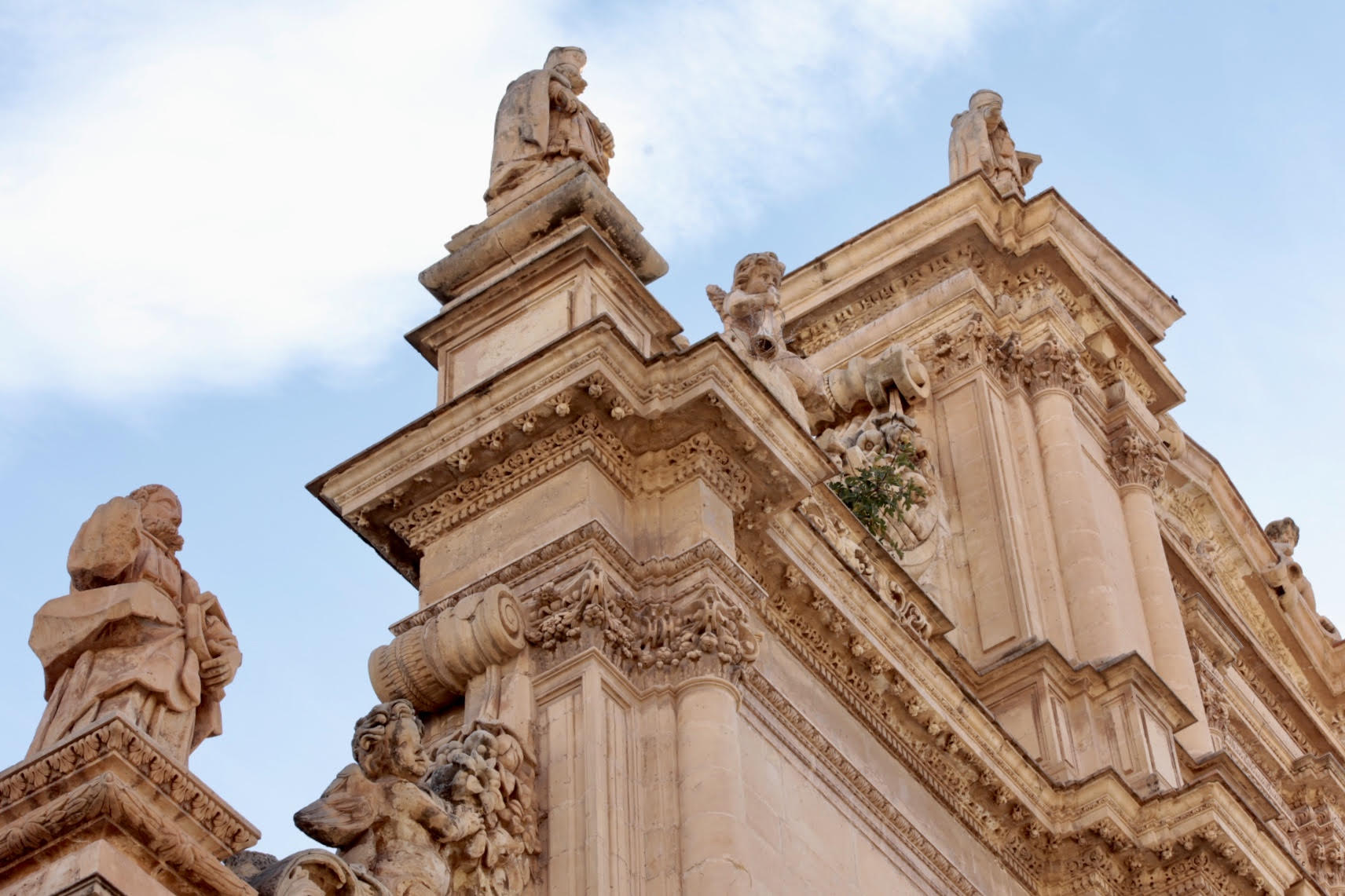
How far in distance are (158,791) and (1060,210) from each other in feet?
50.9

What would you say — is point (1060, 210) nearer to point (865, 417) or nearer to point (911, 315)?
point (911, 315)

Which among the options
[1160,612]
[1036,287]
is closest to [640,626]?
[1160,612]

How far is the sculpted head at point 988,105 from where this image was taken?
2411 centimetres

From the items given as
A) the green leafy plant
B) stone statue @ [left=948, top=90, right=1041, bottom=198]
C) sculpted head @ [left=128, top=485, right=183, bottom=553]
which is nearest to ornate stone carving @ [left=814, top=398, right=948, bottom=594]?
the green leafy plant

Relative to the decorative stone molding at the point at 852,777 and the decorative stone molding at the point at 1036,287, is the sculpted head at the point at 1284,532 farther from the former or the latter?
the decorative stone molding at the point at 852,777

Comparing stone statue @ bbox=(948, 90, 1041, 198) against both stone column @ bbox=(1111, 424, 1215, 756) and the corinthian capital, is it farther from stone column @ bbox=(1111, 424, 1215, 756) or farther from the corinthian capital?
stone column @ bbox=(1111, 424, 1215, 756)

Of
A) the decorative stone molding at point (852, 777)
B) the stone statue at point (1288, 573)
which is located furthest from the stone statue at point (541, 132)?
the stone statue at point (1288, 573)

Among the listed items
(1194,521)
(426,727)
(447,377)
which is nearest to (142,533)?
(426,727)

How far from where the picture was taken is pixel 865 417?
67.0ft

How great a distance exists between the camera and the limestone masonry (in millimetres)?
9312

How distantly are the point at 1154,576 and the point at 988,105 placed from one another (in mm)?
6301

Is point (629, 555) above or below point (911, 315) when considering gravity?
below

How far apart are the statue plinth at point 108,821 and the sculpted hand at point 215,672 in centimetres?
108

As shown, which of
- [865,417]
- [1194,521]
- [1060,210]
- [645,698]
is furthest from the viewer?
[1194,521]
